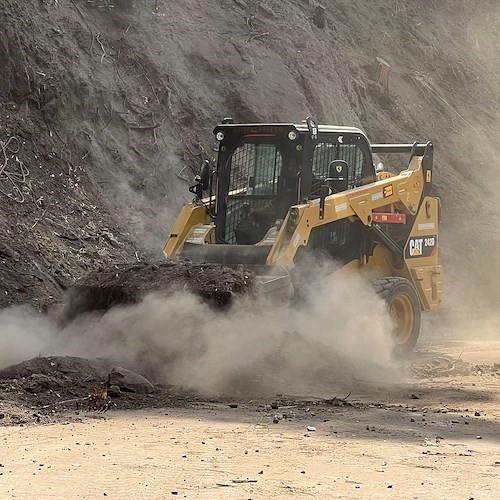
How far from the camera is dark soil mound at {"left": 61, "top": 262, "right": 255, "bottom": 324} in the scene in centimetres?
1113

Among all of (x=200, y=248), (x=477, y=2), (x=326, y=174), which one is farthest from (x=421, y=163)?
(x=477, y=2)

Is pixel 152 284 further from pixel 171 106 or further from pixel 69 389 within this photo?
pixel 171 106

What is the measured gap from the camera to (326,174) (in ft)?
44.5

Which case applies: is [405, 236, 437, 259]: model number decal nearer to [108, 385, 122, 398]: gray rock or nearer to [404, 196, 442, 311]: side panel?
[404, 196, 442, 311]: side panel

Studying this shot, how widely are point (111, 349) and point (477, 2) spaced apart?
25093 millimetres

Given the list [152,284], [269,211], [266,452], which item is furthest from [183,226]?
[266,452]

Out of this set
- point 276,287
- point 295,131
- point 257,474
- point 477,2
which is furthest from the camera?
point 477,2

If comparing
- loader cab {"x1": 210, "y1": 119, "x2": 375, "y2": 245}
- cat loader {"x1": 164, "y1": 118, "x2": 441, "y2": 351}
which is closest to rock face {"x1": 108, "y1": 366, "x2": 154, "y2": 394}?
cat loader {"x1": 164, "y1": 118, "x2": 441, "y2": 351}

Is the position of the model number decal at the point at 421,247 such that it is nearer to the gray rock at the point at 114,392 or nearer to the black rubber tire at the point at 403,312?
the black rubber tire at the point at 403,312

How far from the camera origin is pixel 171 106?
1991cm

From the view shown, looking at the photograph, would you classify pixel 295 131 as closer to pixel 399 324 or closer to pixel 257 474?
pixel 399 324

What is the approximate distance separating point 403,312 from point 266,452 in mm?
6836

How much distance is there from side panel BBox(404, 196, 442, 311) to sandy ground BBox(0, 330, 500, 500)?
14.4 feet

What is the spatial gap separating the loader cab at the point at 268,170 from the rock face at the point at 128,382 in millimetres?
3519
